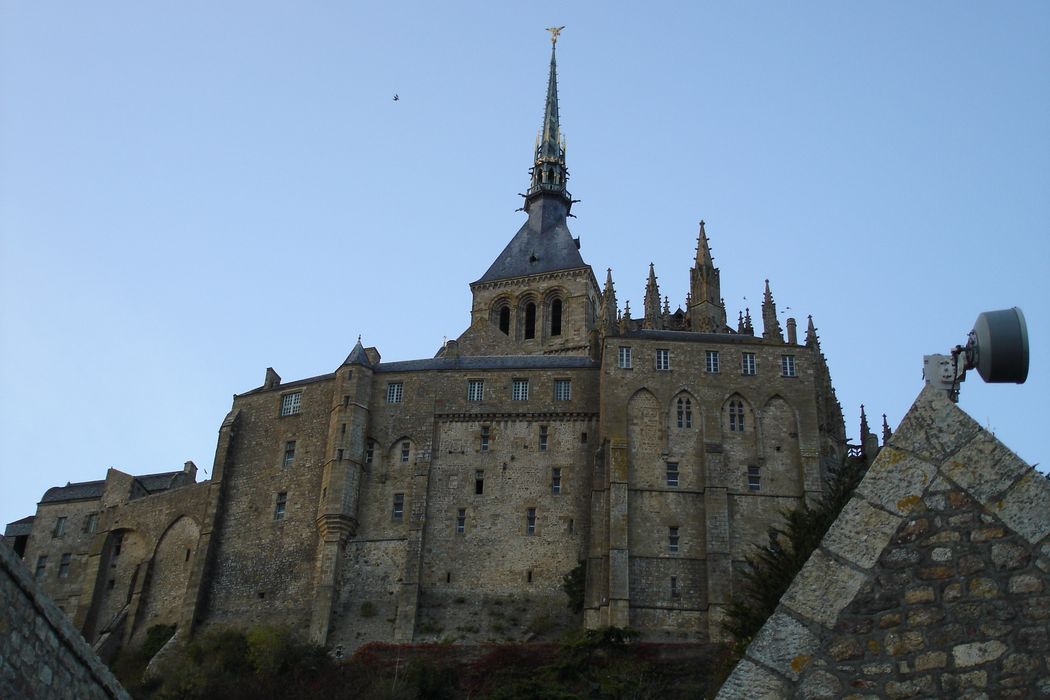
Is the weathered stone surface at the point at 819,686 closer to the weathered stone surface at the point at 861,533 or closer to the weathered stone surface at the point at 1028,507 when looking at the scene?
the weathered stone surface at the point at 861,533

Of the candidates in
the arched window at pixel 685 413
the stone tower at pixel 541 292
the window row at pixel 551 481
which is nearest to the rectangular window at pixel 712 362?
the arched window at pixel 685 413

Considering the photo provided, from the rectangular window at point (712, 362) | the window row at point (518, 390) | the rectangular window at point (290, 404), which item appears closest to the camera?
the rectangular window at point (712, 362)

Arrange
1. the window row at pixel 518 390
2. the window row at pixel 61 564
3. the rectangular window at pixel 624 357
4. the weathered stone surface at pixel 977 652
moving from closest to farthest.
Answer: the weathered stone surface at pixel 977 652 < the rectangular window at pixel 624 357 < the window row at pixel 518 390 < the window row at pixel 61 564

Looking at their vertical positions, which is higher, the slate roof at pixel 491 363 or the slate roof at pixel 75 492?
the slate roof at pixel 491 363

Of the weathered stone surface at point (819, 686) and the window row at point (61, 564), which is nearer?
the weathered stone surface at point (819, 686)

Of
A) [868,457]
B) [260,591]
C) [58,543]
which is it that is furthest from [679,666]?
[58,543]

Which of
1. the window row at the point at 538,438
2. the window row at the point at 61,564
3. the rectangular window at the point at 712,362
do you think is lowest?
the window row at the point at 61,564

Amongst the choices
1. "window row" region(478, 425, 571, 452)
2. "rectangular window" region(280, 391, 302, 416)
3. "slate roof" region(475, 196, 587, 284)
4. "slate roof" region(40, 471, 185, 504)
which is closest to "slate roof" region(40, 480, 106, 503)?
"slate roof" region(40, 471, 185, 504)

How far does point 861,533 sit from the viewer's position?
5.58 metres

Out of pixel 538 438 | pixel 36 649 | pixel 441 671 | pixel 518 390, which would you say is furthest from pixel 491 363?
pixel 36 649

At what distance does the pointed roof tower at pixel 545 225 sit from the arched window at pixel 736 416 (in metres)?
31.1

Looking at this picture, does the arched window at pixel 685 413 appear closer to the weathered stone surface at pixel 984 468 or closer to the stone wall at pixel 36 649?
the stone wall at pixel 36 649

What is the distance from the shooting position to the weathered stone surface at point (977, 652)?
525 cm

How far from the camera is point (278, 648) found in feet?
157
